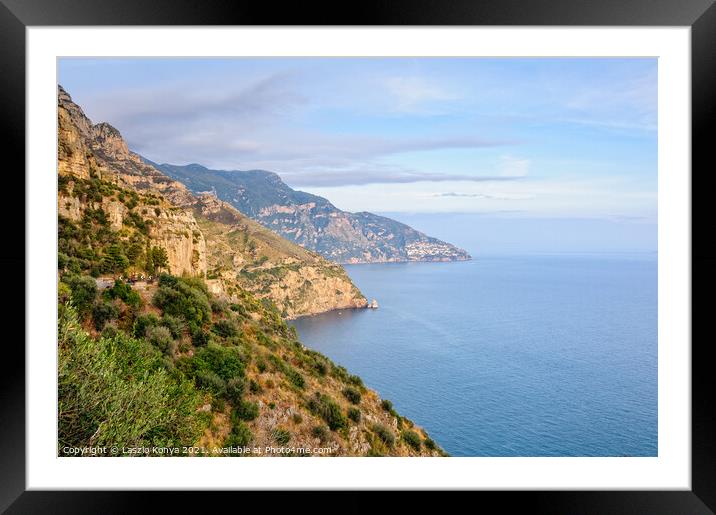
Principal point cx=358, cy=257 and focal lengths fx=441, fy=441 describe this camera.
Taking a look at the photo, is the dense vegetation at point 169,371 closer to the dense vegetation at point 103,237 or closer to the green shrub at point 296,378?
the green shrub at point 296,378

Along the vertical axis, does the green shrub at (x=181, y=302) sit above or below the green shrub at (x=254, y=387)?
above

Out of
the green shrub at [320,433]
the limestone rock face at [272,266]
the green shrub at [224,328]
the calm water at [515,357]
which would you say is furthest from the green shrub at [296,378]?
the limestone rock face at [272,266]

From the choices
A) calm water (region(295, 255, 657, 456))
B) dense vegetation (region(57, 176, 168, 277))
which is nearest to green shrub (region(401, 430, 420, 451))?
dense vegetation (region(57, 176, 168, 277))

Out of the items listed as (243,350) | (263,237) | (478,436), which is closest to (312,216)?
(263,237)

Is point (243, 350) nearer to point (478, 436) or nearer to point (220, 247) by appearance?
point (478, 436)

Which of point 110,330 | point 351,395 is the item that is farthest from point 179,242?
point 351,395

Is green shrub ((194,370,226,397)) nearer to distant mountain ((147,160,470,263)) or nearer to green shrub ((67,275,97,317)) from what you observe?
green shrub ((67,275,97,317))
